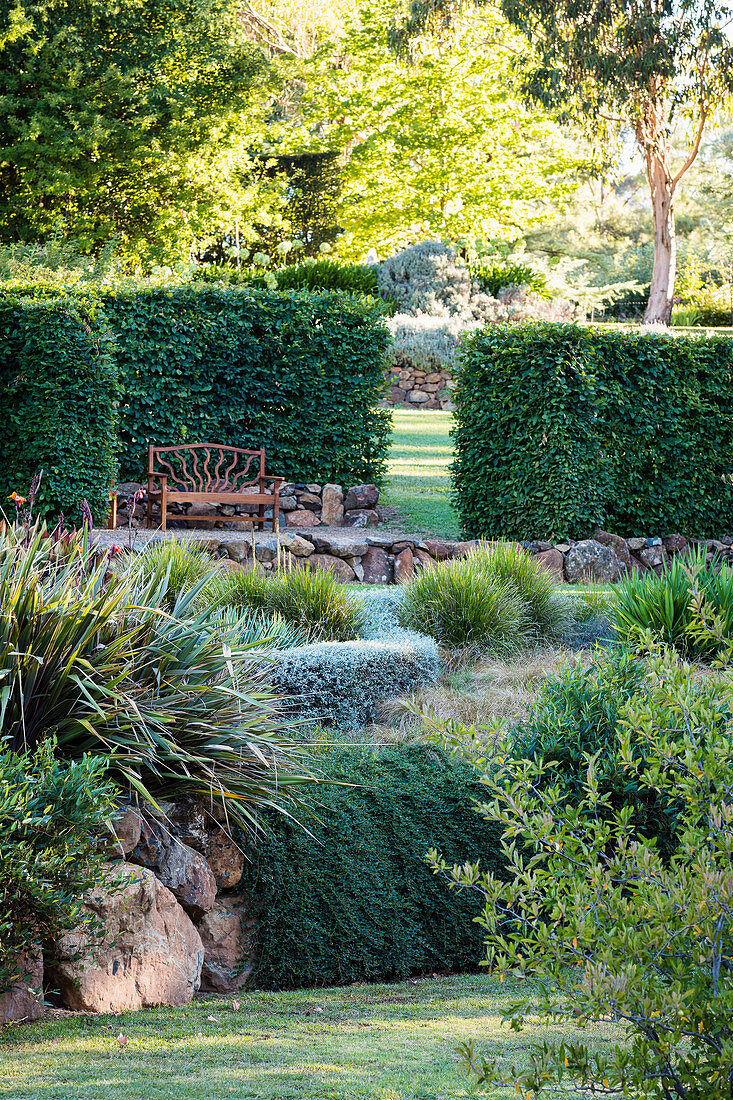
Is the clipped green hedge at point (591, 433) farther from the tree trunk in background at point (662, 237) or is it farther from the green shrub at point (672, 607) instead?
the tree trunk in background at point (662, 237)

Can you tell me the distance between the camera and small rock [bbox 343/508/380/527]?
11.7 meters

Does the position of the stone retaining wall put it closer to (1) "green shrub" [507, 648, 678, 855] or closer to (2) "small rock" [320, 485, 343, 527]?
(2) "small rock" [320, 485, 343, 527]

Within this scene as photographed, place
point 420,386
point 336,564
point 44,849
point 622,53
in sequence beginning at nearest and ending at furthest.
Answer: point 44,849
point 336,564
point 420,386
point 622,53

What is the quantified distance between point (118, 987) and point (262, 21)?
3264 cm

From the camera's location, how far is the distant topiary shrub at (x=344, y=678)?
6.07 meters

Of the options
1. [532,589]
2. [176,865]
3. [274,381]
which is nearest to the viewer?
[176,865]

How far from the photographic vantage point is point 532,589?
7.90 m

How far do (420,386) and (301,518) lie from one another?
826 cm

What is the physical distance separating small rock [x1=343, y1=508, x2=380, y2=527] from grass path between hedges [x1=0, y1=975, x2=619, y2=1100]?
7.80 m

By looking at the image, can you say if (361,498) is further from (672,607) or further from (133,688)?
(133,688)

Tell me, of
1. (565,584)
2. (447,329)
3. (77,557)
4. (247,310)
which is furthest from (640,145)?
(77,557)

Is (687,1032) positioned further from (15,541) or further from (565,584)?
(565,584)

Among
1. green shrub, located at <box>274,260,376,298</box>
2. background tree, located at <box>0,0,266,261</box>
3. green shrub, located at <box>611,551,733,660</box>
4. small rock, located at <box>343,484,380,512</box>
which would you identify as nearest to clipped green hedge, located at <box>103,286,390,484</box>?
small rock, located at <box>343,484,380,512</box>

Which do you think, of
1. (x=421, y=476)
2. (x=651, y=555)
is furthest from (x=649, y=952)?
(x=421, y=476)
